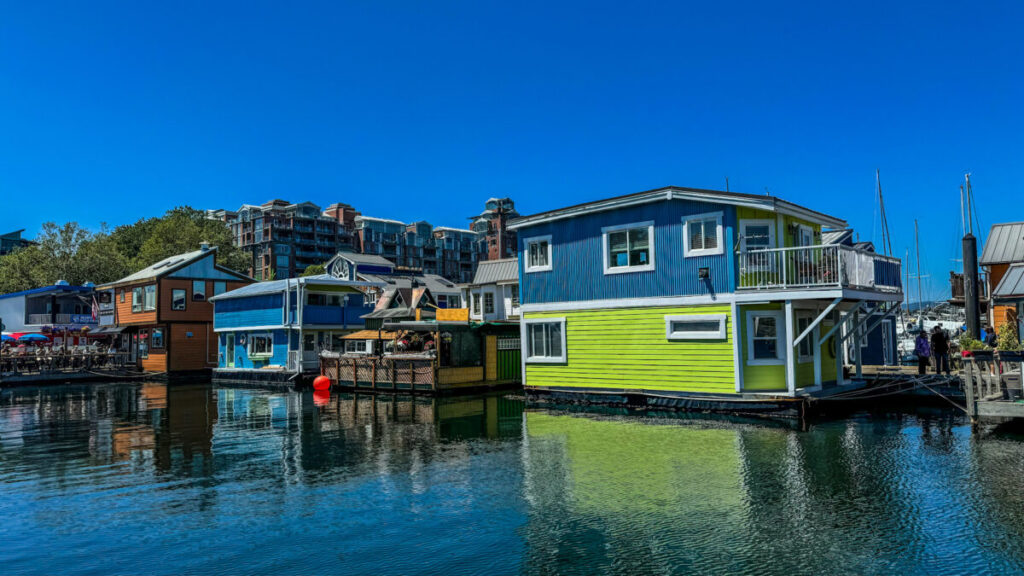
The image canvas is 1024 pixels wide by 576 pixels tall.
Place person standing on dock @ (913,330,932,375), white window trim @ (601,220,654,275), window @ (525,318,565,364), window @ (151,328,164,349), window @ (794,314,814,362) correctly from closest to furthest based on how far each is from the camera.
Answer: window @ (794,314,814,362) < white window trim @ (601,220,654,275) < window @ (525,318,565,364) < person standing on dock @ (913,330,932,375) < window @ (151,328,164,349)

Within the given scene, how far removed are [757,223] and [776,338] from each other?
3.78 metres

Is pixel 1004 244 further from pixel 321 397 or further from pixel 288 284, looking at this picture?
pixel 288 284

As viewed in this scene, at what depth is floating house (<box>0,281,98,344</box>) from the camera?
56.7 m

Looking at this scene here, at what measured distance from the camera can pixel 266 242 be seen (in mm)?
123688

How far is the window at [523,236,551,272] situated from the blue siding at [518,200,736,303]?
0.70 feet

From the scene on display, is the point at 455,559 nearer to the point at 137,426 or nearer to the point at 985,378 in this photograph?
the point at 985,378

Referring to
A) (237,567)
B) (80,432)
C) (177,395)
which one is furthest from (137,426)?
(237,567)

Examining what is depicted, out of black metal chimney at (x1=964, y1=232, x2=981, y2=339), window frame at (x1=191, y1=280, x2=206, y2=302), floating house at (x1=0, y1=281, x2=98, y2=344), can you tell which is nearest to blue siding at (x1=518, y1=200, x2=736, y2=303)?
black metal chimney at (x1=964, y1=232, x2=981, y2=339)

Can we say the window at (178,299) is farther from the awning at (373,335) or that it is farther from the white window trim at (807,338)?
the white window trim at (807,338)

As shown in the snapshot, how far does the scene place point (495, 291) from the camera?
57875 millimetres

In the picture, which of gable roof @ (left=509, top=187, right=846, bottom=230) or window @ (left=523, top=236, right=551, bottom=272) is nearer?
gable roof @ (left=509, top=187, right=846, bottom=230)

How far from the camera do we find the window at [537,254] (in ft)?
87.8

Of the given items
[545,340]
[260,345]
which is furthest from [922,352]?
[260,345]

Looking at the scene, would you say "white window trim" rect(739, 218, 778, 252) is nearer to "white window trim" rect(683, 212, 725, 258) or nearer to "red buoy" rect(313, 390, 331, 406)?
"white window trim" rect(683, 212, 725, 258)
